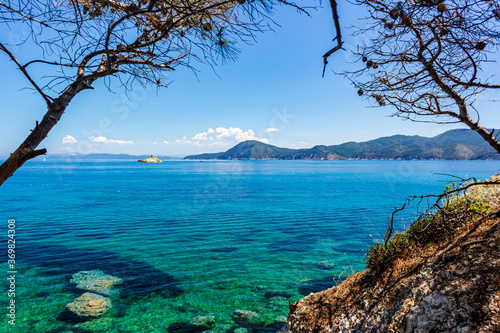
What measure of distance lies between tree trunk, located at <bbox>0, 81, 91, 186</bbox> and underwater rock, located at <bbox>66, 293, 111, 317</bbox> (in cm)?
960

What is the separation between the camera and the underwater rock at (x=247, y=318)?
9.77 m

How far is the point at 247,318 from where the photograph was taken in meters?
10.1

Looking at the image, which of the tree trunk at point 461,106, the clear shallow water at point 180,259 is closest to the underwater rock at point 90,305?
the clear shallow water at point 180,259

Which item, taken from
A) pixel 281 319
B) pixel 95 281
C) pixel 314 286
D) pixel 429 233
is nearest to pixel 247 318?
pixel 281 319

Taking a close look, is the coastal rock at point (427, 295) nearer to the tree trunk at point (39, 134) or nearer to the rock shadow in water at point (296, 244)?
the tree trunk at point (39, 134)

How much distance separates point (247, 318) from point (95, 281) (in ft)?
25.4

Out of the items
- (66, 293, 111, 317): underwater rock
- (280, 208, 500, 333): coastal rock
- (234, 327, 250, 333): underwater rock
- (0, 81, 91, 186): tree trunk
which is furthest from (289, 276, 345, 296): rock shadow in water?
(0, 81, 91, 186): tree trunk

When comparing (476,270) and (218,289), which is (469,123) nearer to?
(476,270)

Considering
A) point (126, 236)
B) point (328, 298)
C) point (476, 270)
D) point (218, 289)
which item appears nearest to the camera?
point (476, 270)

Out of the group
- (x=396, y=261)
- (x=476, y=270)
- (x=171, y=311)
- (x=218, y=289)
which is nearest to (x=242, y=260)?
(x=218, y=289)

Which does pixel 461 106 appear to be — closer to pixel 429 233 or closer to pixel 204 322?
pixel 429 233

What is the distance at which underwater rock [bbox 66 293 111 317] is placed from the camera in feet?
33.6

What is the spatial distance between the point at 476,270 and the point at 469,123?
282 cm

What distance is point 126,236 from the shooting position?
2130cm
